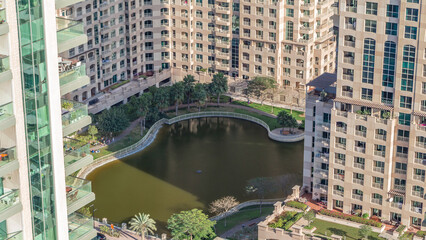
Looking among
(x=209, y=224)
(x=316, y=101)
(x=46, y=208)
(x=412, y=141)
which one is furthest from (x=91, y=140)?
(x=46, y=208)

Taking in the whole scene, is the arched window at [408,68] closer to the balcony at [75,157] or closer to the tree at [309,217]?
the tree at [309,217]

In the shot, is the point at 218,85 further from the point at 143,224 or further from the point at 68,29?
the point at 68,29

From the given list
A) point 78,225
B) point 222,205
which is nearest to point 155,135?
point 222,205

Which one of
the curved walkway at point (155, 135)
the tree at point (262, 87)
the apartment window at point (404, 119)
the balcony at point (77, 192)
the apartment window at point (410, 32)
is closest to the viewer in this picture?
the balcony at point (77, 192)

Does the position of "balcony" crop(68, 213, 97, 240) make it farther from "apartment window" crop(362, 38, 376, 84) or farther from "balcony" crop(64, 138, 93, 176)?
"apartment window" crop(362, 38, 376, 84)

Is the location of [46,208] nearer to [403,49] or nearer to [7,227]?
[7,227]

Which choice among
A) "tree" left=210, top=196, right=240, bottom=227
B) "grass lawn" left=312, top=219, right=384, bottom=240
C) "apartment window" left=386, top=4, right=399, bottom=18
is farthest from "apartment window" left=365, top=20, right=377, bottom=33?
"tree" left=210, top=196, right=240, bottom=227

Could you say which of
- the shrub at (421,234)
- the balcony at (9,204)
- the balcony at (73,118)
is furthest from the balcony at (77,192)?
the shrub at (421,234)
